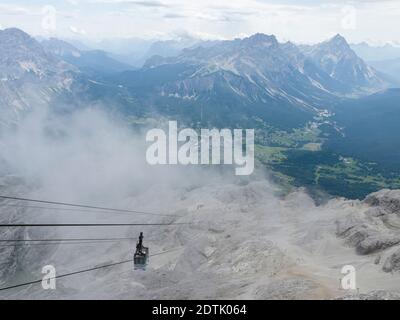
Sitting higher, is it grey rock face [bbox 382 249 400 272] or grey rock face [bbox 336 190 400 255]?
grey rock face [bbox 336 190 400 255]

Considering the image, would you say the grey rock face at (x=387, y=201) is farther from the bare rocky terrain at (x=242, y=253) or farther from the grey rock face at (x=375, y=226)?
the bare rocky terrain at (x=242, y=253)

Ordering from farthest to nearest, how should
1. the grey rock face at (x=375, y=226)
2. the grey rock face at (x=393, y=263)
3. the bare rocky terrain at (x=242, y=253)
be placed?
the grey rock face at (x=375, y=226) → the bare rocky terrain at (x=242, y=253) → the grey rock face at (x=393, y=263)

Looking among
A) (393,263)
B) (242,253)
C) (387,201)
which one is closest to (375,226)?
(387,201)

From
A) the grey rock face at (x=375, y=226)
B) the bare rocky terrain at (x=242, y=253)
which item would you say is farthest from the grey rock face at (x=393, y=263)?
the grey rock face at (x=375, y=226)

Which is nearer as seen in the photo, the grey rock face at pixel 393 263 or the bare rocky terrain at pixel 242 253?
the grey rock face at pixel 393 263

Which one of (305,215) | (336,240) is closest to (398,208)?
(336,240)

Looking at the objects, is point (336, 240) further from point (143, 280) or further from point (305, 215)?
point (143, 280)

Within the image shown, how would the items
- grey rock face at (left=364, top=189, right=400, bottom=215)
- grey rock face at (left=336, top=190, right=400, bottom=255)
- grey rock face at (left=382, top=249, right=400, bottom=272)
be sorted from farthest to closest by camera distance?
grey rock face at (left=364, top=189, right=400, bottom=215) → grey rock face at (left=336, top=190, right=400, bottom=255) → grey rock face at (left=382, top=249, right=400, bottom=272)

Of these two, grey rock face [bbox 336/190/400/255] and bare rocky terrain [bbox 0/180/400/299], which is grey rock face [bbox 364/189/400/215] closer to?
grey rock face [bbox 336/190/400/255]

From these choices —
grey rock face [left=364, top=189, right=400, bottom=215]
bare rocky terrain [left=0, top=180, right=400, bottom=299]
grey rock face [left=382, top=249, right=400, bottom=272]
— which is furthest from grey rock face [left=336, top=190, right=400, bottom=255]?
grey rock face [left=382, top=249, right=400, bottom=272]

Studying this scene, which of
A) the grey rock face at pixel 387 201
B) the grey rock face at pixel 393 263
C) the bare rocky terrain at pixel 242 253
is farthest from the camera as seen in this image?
the grey rock face at pixel 387 201
